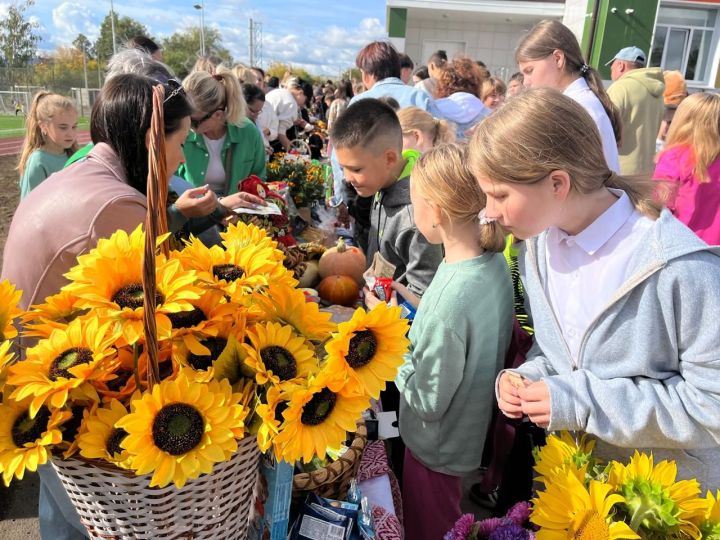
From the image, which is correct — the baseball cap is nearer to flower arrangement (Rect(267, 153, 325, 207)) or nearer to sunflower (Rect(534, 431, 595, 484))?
flower arrangement (Rect(267, 153, 325, 207))

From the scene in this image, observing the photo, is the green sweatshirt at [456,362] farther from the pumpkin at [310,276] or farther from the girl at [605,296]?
the pumpkin at [310,276]

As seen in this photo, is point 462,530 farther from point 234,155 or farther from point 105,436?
point 234,155

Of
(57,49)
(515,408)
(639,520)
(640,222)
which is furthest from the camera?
(57,49)

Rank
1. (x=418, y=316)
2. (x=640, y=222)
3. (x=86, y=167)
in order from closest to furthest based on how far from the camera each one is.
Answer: (x=640, y=222) → (x=86, y=167) → (x=418, y=316)

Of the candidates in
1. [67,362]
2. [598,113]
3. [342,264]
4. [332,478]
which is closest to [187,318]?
[67,362]

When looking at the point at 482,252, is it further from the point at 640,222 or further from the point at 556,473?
the point at 556,473

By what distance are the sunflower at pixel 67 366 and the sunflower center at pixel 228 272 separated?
0.21 meters

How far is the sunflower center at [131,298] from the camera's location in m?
0.81

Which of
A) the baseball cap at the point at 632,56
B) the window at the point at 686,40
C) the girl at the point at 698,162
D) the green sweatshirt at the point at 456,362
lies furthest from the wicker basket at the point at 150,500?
the window at the point at 686,40

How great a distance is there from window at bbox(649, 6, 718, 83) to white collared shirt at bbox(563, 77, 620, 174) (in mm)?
17885

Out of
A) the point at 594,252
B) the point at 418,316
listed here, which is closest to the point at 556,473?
the point at 594,252

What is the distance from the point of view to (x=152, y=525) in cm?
83

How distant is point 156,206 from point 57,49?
2255 inches

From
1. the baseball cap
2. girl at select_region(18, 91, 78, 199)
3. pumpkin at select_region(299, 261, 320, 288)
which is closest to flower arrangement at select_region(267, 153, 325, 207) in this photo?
pumpkin at select_region(299, 261, 320, 288)
